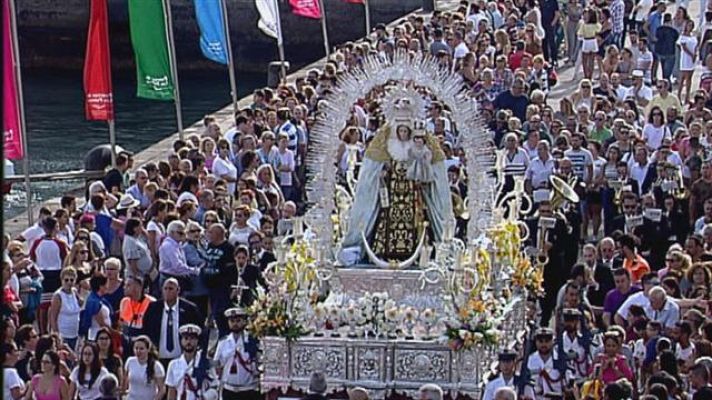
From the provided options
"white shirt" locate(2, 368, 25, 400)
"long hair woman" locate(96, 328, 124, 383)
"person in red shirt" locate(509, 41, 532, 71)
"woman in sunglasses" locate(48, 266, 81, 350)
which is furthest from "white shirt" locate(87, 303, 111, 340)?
"person in red shirt" locate(509, 41, 532, 71)

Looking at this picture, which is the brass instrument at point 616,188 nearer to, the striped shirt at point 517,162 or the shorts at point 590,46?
the striped shirt at point 517,162

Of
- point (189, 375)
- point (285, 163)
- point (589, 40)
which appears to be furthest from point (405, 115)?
point (589, 40)

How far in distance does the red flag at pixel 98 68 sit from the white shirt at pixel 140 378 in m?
8.97

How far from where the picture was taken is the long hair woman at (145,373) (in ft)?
46.1

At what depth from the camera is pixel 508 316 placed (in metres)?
15.8

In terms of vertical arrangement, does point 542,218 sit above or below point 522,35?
below

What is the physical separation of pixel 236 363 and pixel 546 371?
7.20 feet

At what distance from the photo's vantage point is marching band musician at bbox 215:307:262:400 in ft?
48.1

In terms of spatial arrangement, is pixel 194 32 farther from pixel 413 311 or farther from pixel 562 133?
pixel 413 311

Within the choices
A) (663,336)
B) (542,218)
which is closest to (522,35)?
(542,218)

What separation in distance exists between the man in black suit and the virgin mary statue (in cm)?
148

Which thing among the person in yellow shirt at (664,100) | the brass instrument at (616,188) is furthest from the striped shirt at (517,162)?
the person in yellow shirt at (664,100)

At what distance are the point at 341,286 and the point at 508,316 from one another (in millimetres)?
1299

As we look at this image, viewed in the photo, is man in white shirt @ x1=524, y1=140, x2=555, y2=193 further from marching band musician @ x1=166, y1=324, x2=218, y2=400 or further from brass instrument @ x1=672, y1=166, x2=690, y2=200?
marching band musician @ x1=166, y1=324, x2=218, y2=400
